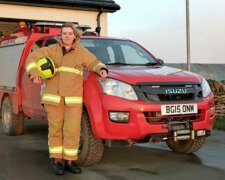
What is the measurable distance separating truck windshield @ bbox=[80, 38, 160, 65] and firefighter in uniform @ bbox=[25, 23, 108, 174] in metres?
0.87

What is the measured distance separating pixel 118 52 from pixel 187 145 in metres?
1.85

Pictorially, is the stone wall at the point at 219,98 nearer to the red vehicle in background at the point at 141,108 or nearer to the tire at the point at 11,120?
the red vehicle in background at the point at 141,108

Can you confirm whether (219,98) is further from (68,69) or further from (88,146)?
(68,69)

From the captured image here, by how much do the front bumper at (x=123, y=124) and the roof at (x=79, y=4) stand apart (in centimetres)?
947

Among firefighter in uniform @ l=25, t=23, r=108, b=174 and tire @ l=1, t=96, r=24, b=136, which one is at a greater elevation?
firefighter in uniform @ l=25, t=23, r=108, b=174

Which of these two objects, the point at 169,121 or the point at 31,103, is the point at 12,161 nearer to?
the point at 31,103

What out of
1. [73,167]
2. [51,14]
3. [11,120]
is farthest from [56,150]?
[51,14]

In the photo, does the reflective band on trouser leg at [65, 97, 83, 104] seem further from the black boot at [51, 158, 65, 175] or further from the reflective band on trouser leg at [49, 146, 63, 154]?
the black boot at [51, 158, 65, 175]

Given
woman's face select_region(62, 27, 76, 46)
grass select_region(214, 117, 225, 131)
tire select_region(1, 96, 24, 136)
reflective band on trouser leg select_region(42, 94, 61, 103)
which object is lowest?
grass select_region(214, 117, 225, 131)

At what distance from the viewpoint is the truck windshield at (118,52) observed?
18.4 feet

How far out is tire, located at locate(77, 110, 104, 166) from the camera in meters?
4.71

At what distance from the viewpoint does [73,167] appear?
4.58 metres

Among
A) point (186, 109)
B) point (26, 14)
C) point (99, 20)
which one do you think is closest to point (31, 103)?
point (186, 109)

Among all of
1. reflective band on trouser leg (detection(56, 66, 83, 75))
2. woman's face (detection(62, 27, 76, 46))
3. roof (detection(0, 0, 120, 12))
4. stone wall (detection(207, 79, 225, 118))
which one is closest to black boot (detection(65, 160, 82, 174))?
reflective band on trouser leg (detection(56, 66, 83, 75))
